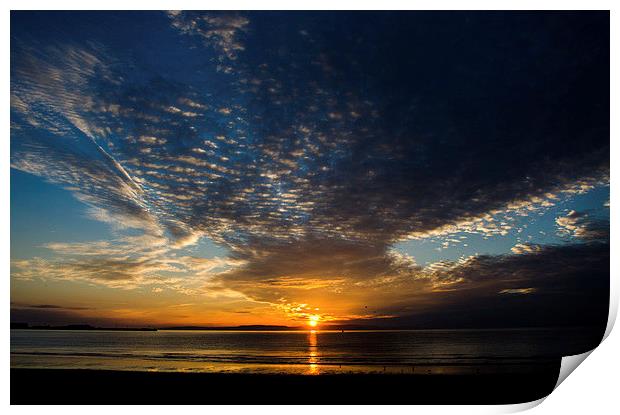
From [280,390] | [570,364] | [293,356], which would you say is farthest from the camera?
[293,356]

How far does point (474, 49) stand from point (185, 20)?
344cm

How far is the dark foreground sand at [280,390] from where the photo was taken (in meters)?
5.15

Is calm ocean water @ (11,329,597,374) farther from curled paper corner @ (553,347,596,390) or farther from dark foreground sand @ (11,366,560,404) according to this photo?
dark foreground sand @ (11,366,560,404)

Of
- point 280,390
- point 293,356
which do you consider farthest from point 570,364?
point 293,356

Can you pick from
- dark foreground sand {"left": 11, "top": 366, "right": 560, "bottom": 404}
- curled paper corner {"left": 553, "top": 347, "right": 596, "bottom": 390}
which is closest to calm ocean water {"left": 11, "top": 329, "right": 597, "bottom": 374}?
curled paper corner {"left": 553, "top": 347, "right": 596, "bottom": 390}

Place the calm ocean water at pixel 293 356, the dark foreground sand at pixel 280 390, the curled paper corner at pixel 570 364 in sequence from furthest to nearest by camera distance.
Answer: the calm ocean water at pixel 293 356, the dark foreground sand at pixel 280 390, the curled paper corner at pixel 570 364

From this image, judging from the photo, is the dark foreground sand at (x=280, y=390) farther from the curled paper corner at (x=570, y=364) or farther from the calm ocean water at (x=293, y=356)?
the calm ocean water at (x=293, y=356)

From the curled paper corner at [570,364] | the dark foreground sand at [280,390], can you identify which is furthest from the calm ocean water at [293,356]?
the dark foreground sand at [280,390]

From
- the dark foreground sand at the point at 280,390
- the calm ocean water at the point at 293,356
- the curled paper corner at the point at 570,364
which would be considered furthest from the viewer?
the calm ocean water at the point at 293,356

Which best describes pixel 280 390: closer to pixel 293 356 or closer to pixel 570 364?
pixel 570 364

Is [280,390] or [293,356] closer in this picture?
[280,390]

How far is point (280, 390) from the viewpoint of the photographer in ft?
23.8
